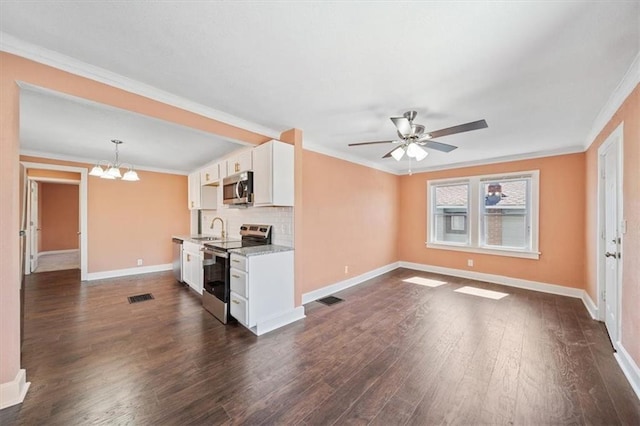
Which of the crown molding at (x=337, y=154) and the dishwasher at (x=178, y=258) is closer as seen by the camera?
the crown molding at (x=337, y=154)

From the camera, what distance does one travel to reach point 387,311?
11.4ft

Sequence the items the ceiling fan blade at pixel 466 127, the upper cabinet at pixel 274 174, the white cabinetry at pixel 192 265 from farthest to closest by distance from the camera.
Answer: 1. the white cabinetry at pixel 192 265
2. the upper cabinet at pixel 274 174
3. the ceiling fan blade at pixel 466 127

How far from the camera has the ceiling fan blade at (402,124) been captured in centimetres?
237

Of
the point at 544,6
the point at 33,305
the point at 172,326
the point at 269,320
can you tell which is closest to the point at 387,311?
the point at 269,320

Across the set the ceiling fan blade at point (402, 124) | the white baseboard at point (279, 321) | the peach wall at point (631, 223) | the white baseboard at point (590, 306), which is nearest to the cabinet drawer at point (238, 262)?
the white baseboard at point (279, 321)

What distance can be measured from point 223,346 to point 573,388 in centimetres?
304

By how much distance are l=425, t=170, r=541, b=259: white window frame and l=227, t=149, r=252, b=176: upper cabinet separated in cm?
423

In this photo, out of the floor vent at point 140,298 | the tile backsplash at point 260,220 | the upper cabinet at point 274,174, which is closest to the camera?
the upper cabinet at point 274,174

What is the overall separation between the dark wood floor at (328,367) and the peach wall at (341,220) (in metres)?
0.81

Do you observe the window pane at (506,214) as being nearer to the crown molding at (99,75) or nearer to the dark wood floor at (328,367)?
the dark wood floor at (328,367)

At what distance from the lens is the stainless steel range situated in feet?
10.1

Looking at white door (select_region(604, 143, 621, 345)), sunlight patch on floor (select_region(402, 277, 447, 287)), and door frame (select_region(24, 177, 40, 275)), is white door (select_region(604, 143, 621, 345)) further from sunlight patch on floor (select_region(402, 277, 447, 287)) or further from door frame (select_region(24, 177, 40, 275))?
door frame (select_region(24, 177, 40, 275))

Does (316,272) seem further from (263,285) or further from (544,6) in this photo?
(544,6)

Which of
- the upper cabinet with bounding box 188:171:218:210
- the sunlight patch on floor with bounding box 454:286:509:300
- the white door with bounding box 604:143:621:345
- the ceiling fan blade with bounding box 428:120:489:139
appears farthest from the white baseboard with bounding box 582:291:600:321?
the upper cabinet with bounding box 188:171:218:210
